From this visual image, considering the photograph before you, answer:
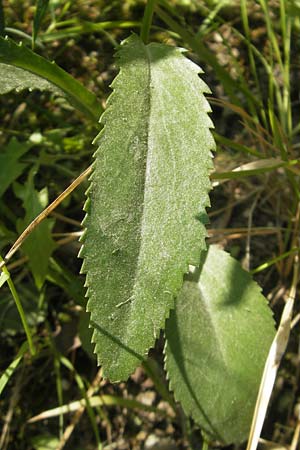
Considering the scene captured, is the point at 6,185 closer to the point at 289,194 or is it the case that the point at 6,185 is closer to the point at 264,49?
the point at 289,194

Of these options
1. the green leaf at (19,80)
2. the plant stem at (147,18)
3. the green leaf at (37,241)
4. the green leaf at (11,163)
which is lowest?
the green leaf at (37,241)

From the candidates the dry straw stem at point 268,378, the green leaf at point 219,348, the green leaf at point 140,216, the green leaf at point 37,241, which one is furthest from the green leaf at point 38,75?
the dry straw stem at point 268,378

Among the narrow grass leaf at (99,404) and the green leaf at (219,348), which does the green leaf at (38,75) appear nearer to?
the green leaf at (219,348)

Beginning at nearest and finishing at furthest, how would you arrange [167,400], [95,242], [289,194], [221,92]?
1. [95,242]
2. [167,400]
3. [289,194]
4. [221,92]

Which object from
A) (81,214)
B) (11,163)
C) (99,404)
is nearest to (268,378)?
(99,404)

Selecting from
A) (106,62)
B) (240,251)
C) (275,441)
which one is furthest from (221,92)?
(275,441)

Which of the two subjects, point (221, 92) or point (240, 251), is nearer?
point (240, 251)

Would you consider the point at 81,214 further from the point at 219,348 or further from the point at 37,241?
the point at 219,348
